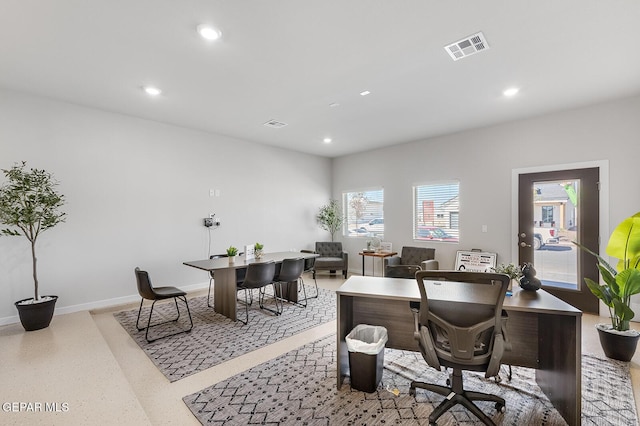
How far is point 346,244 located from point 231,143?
12.2 feet

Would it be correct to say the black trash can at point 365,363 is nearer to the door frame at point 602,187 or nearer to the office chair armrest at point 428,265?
the office chair armrest at point 428,265

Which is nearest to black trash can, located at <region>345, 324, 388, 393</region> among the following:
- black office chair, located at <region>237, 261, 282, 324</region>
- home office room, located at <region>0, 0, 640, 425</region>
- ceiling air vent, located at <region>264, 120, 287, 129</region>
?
home office room, located at <region>0, 0, 640, 425</region>

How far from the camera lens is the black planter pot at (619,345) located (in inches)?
108

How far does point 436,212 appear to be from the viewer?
232 inches

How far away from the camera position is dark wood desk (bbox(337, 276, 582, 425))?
6.15 feet

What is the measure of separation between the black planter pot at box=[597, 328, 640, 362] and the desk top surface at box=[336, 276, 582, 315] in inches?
52.0

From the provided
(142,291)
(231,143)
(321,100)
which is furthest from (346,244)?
(142,291)

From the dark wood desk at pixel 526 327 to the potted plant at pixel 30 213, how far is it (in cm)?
360

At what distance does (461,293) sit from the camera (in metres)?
2.04

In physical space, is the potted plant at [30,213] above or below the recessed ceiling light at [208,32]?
below

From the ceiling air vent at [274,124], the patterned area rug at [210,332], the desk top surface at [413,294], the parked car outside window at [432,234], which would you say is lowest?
the patterned area rug at [210,332]

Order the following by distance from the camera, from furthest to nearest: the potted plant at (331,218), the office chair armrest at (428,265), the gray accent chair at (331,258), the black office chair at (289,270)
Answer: the potted plant at (331,218)
the gray accent chair at (331,258)
the office chair armrest at (428,265)
the black office chair at (289,270)

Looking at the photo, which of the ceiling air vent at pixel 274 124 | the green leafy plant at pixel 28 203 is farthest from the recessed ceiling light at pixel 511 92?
the green leafy plant at pixel 28 203

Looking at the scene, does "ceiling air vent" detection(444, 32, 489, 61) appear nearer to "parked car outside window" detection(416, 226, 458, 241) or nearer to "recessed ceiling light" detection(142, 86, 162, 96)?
"recessed ceiling light" detection(142, 86, 162, 96)
